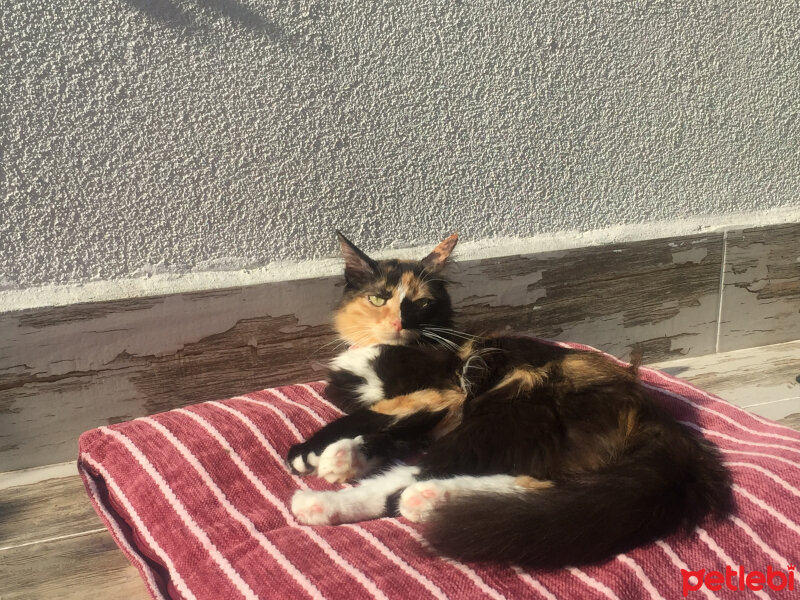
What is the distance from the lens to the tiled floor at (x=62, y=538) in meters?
1.36

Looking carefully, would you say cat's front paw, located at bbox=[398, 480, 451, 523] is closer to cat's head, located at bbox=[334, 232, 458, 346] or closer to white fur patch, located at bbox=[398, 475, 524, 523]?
white fur patch, located at bbox=[398, 475, 524, 523]

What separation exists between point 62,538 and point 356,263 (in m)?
1.02

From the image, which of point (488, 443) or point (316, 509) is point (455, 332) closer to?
point (488, 443)

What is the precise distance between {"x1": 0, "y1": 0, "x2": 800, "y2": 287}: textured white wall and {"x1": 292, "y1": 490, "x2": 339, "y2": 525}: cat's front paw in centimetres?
91

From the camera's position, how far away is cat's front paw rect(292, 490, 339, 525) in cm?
136

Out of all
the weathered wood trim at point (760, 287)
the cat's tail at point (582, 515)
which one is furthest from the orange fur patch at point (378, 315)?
the weathered wood trim at point (760, 287)

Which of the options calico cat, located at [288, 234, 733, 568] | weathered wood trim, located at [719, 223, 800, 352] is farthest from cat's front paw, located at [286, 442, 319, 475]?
weathered wood trim, located at [719, 223, 800, 352]

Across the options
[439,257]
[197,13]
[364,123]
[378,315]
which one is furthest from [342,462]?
[197,13]

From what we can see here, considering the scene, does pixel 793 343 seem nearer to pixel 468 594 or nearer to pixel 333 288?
pixel 333 288

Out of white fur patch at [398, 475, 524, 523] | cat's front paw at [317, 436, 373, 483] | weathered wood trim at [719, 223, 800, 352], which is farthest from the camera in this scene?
weathered wood trim at [719, 223, 800, 352]

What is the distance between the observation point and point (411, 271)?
73.0 inches

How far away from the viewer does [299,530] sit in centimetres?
133

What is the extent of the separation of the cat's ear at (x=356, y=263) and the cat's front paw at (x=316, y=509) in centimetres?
70

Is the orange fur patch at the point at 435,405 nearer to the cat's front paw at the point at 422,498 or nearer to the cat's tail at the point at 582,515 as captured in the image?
the cat's front paw at the point at 422,498
